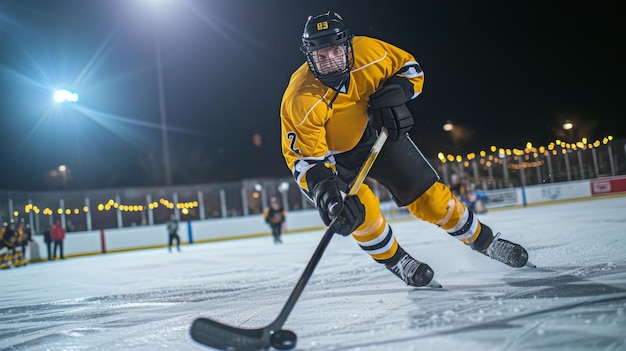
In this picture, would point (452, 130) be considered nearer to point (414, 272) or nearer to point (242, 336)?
point (414, 272)

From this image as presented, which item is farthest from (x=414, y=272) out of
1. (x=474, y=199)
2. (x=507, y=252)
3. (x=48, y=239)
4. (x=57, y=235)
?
(x=48, y=239)

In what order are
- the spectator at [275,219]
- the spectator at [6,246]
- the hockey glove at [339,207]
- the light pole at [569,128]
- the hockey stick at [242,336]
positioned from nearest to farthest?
the hockey stick at [242,336] → the hockey glove at [339,207] → the light pole at [569,128] → the spectator at [275,219] → the spectator at [6,246]

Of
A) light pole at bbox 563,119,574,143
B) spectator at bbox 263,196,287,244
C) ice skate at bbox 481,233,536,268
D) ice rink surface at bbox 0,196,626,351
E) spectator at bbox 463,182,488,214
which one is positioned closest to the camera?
ice rink surface at bbox 0,196,626,351

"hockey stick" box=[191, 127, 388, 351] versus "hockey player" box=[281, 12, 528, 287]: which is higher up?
"hockey player" box=[281, 12, 528, 287]

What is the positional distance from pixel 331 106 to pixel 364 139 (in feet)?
1.03

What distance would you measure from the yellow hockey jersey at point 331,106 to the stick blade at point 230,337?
3.07ft

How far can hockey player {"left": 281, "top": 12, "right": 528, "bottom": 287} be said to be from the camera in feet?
9.00

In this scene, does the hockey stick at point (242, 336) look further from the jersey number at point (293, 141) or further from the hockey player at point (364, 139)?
the jersey number at point (293, 141)

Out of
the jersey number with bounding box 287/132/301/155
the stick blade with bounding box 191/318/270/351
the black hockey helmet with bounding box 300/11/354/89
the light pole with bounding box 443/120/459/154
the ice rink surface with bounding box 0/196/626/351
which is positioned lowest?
Result: the ice rink surface with bounding box 0/196/626/351

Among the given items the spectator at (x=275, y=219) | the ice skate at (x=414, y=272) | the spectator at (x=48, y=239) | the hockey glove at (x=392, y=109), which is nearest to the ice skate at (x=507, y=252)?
the ice skate at (x=414, y=272)

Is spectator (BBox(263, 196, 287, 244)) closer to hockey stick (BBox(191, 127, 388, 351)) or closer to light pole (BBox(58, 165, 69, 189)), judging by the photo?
hockey stick (BBox(191, 127, 388, 351))

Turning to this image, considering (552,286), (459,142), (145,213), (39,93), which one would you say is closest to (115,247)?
(145,213)

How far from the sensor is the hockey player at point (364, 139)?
2.74 m

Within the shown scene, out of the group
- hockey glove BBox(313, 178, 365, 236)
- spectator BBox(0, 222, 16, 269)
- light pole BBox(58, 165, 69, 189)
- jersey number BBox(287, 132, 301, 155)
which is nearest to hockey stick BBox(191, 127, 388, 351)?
hockey glove BBox(313, 178, 365, 236)
